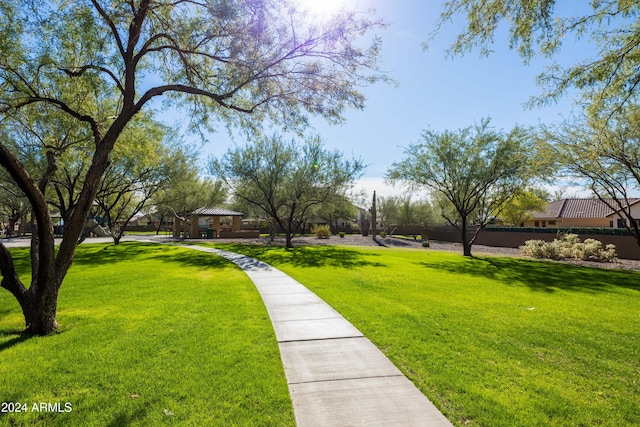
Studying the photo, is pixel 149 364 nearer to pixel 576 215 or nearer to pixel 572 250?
pixel 572 250

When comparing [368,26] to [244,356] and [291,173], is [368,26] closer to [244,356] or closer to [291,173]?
[244,356]

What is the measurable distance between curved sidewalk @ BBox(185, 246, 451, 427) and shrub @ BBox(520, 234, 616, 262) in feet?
61.7

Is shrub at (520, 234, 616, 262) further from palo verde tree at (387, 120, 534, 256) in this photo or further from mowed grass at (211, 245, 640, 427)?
mowed grass at (211, 245, 640, 427)

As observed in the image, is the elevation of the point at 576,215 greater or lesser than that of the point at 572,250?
greater

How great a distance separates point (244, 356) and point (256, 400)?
111 centimetres

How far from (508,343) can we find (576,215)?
4678cm

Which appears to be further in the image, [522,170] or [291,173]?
[291,173]

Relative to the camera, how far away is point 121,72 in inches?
342

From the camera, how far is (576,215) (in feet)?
137

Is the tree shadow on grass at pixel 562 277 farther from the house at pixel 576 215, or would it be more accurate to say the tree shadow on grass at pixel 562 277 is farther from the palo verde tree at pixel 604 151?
the house at pixel 576 215

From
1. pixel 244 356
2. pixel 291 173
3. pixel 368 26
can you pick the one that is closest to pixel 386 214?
pixel 291 173

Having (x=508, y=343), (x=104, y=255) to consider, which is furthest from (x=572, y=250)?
(x=104, y=255)

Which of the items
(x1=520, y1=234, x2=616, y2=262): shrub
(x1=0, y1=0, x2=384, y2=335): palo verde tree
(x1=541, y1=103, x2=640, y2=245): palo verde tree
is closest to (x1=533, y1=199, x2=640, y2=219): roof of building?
(x1=520, y1=234, x2=616, y2=262): shrub

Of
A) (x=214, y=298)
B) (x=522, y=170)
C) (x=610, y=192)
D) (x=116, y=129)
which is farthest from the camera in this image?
(x=522, y=170)
